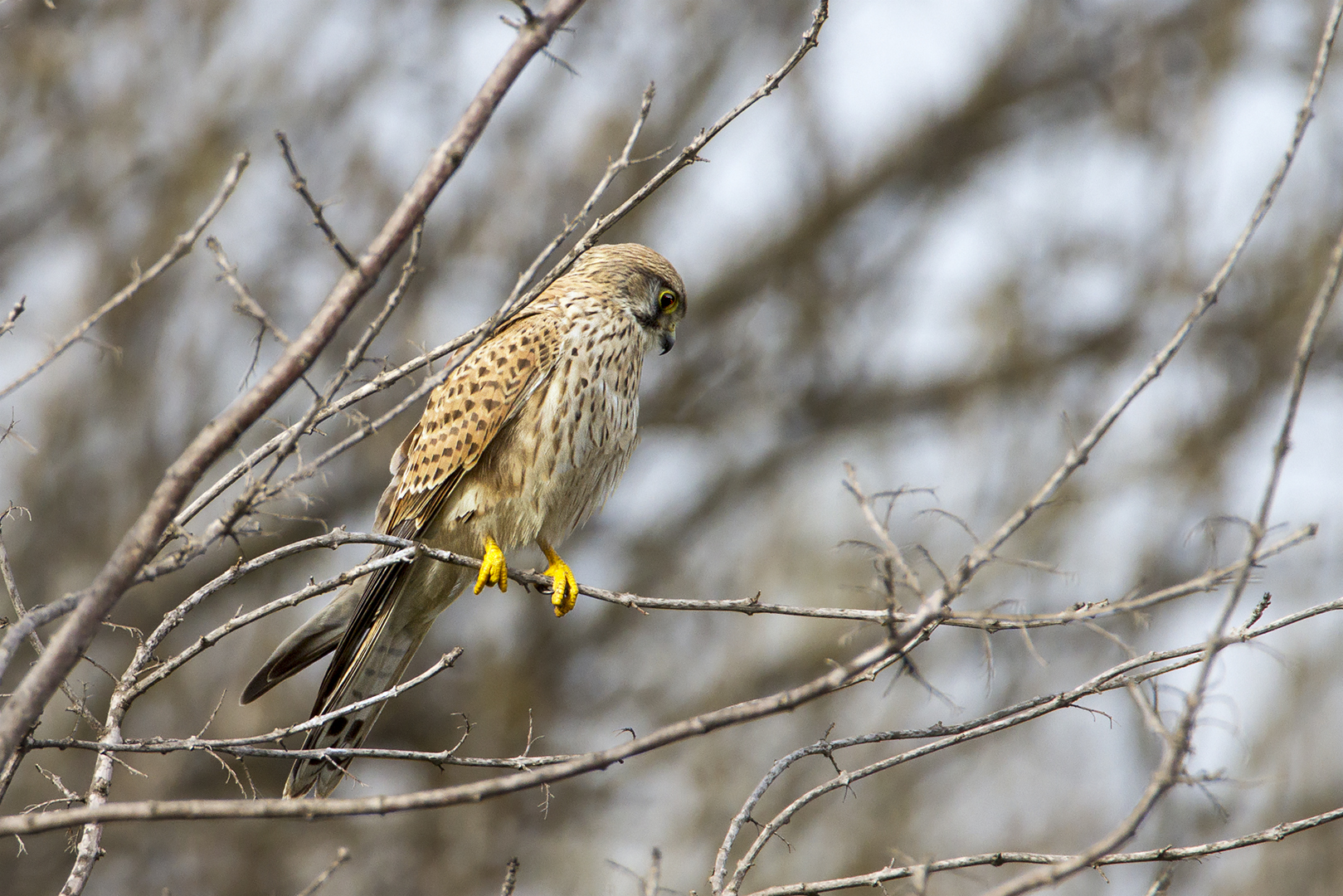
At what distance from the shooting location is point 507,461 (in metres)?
3.75

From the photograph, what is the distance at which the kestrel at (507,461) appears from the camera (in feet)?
11.7

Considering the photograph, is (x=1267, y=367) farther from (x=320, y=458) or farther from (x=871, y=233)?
(x=320, y=458)

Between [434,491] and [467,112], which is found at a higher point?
[434,491]

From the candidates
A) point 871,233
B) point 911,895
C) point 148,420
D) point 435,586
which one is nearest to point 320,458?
point 911,895

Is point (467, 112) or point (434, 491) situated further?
point (434, 491)

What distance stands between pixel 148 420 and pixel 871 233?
242 inches

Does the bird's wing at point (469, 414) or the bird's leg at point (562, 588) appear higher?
the bird's wing at point (469, 414)

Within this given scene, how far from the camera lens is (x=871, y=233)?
9.93m

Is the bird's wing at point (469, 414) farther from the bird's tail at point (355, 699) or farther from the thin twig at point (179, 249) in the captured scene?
the thin twig at point (179, 249)

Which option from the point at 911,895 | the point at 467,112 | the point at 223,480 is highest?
the point at 467,112

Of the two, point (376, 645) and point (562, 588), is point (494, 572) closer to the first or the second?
point (562, 588)

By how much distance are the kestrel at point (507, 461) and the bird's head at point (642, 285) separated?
0.45 feet

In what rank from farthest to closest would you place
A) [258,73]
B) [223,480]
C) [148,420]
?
1. [258,73]
2. [148,420]
3. [223,480]

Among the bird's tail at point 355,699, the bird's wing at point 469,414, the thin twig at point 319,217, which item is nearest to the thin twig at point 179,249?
the thin twig at point 319,217
